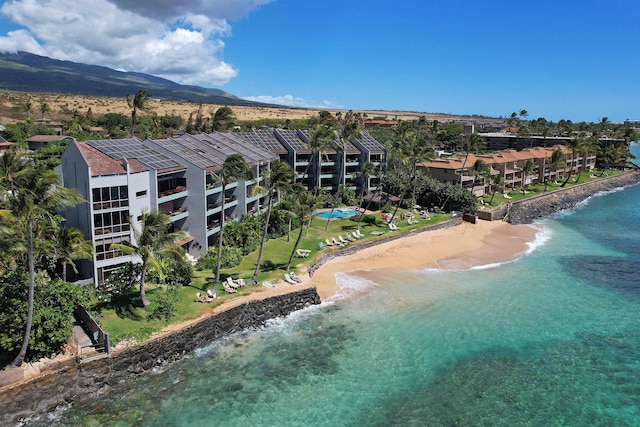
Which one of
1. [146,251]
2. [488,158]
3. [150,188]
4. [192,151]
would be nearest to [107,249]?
[150,188]

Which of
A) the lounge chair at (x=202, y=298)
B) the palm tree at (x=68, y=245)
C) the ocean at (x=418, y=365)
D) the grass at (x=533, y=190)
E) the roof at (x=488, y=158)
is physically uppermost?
the roof at (x=488, y=158)

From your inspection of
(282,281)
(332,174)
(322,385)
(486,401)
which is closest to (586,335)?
(486,401)

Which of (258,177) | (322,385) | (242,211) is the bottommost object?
(322,385)

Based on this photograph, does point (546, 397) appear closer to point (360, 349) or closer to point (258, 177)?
point (360, 349)

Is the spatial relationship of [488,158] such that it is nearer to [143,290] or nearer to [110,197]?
[110,197]

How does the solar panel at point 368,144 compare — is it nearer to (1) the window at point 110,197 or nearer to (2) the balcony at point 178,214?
(2) the balcony at point 178,214

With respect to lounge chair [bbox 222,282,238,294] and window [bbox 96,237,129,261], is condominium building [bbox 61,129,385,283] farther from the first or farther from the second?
lounge chair [bbox 222,282,238,294]

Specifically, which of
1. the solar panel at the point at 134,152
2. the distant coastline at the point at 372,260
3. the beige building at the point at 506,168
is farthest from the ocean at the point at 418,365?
the beige building at the point at 506,168
